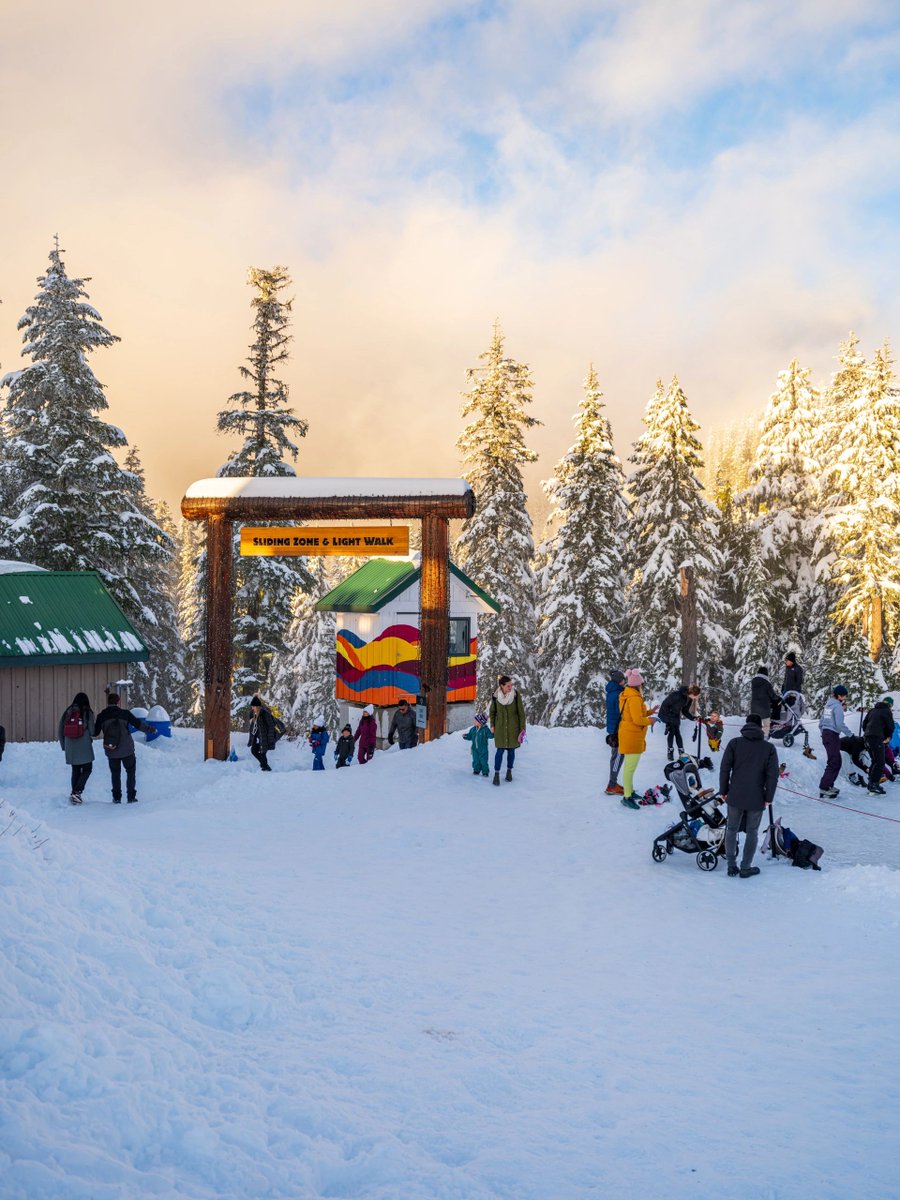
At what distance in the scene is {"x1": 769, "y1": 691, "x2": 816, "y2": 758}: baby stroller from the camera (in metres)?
17.0

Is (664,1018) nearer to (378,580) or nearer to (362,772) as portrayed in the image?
(362,772)

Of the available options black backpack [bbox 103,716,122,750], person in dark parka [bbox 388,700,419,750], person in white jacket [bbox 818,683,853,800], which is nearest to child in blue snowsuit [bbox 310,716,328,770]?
person in dark parka [bbox 388,700,419,750]

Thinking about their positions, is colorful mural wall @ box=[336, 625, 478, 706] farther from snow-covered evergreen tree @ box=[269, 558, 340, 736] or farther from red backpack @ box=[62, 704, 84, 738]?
snow-covered evergreen tree @ box=[269, 558, 340, 736]

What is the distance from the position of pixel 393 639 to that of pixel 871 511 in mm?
18163

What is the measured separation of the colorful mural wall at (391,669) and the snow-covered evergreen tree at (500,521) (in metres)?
8.60

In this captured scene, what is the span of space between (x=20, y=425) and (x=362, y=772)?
60.6 feet

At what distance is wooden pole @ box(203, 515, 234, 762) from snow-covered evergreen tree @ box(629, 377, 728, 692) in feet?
56.8

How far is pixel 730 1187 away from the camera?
4246 mm

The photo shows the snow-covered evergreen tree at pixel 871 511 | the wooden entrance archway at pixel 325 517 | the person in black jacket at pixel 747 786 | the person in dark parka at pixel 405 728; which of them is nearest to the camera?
the person in black jacket at pixel 747 786

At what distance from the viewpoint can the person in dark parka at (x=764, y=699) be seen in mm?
14966

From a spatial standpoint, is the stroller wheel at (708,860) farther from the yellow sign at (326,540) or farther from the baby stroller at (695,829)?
the yellow sign at (326,540)

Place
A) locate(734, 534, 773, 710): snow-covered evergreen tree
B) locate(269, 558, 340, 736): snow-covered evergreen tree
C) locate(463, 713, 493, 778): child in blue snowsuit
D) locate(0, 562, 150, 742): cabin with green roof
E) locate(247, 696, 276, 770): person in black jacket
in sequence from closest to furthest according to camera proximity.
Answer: locate(463, 713, 493, 778): child in blue snowsuit
locate(247, 696, 276, 770): person in black jacket
locate(0, 562, 150, 742): cabin with green roof
locate(734, 534, 773, 710): snow-covered evergreen tree
locate(269, 558, 340, 736): snow-covered evergreen tree

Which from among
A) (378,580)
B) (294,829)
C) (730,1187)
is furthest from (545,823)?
(378,580)

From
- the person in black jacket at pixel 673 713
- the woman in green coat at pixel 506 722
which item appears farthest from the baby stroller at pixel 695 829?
the person in black jacket at pixel 673 713
